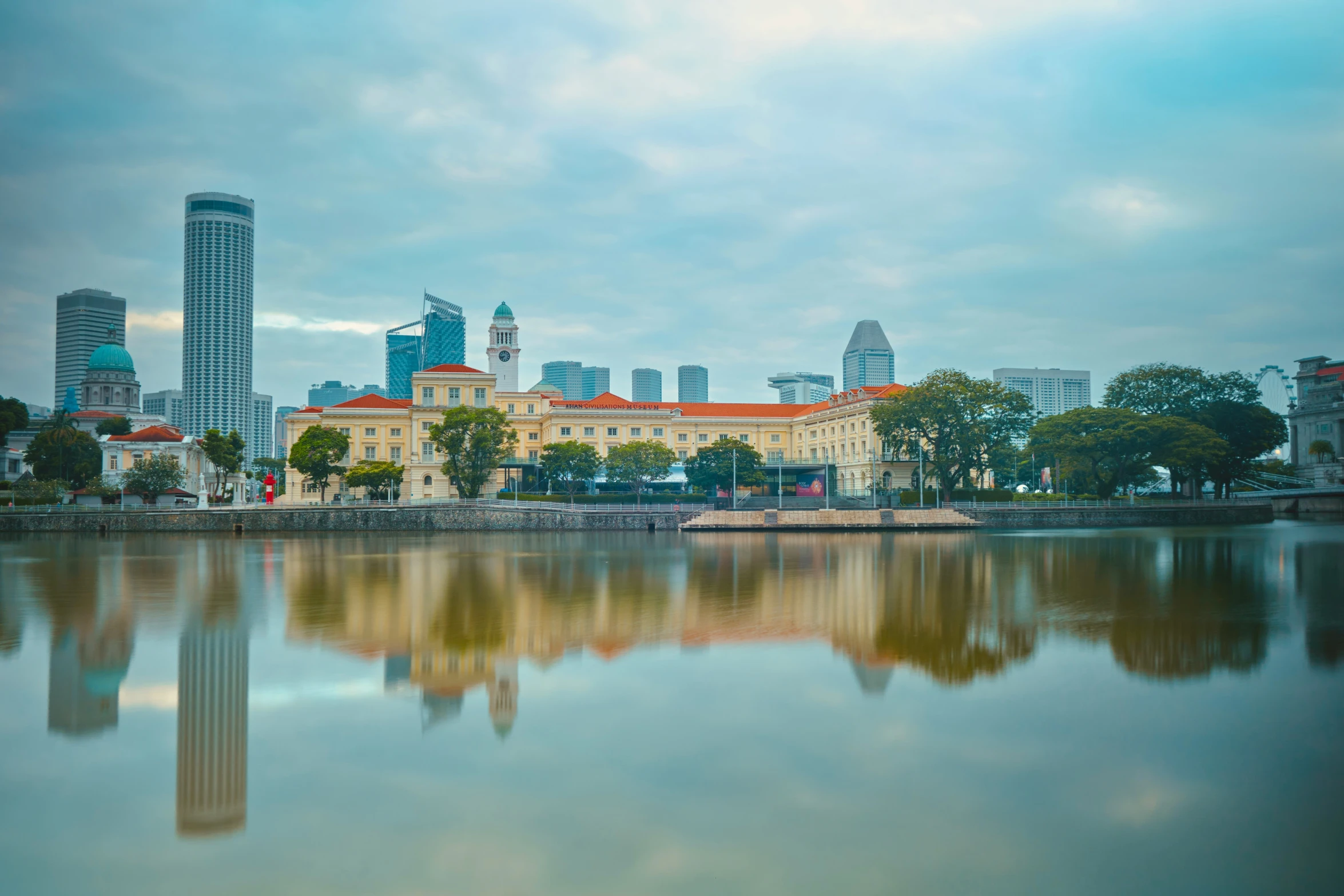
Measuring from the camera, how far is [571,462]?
219 feet

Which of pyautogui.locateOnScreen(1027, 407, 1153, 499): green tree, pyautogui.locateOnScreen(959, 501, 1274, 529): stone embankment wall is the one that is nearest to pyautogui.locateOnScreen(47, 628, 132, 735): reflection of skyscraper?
pyautogui.locateOnScreen(959, 501, 1274, 529): stone embankment wall

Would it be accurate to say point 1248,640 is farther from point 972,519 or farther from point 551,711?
point 972,519

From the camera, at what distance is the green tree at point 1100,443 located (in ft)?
193

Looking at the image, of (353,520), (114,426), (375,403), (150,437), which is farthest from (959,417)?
(114,426)

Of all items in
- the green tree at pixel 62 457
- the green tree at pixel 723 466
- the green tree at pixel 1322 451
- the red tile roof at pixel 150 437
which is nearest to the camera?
the green tree at pixel 723 466

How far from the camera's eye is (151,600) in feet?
66.8

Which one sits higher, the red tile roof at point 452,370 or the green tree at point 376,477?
the red tile roof at point 452,370

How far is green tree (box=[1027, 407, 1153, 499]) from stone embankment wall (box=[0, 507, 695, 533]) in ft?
90.2

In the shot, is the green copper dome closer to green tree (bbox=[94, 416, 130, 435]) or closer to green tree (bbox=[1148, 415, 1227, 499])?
green tree (bbox=[94, 416, 130, 435])

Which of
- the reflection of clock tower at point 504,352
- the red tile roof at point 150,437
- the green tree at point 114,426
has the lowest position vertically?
the red tile roof at point 150,437

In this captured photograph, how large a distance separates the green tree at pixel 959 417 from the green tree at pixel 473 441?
28187 mm

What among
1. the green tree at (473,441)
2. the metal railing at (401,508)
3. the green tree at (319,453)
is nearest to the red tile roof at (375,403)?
the green tree at (319,453)

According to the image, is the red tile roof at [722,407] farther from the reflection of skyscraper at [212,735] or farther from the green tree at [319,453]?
the reflection of skyscraper at [212,735]

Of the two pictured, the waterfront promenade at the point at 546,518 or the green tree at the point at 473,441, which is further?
the green tree at the point at 473,441
